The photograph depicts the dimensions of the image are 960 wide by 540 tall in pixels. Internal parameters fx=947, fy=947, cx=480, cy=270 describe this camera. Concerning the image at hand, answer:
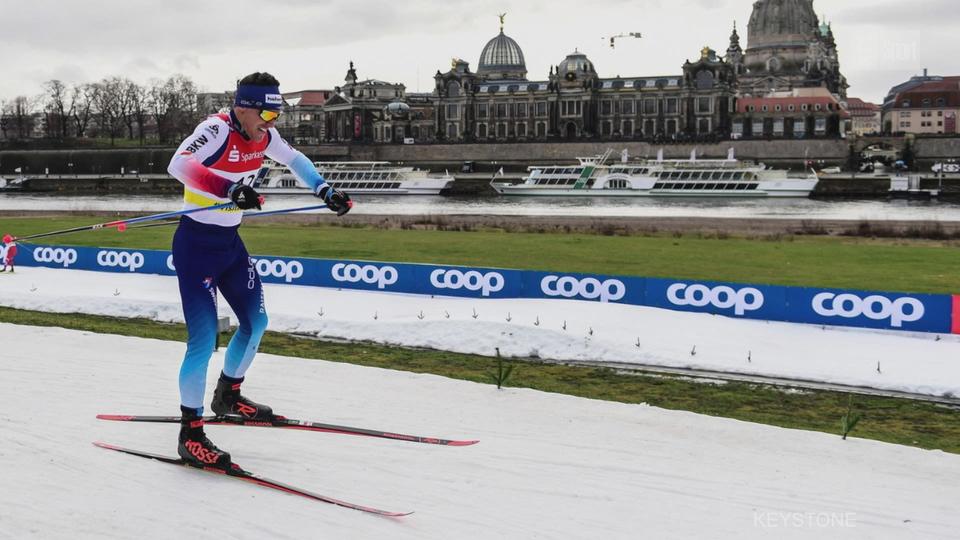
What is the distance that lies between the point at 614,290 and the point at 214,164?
393 inches

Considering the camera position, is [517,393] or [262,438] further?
[517,393]

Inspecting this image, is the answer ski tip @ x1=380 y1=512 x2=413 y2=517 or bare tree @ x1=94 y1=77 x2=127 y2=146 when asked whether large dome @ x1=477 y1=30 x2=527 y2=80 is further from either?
ski tip @ x1=380 y1=512 x2=413 y2=517

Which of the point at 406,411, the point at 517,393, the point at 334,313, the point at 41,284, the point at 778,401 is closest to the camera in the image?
the point at 406,411

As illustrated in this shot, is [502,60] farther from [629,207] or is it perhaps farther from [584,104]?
[629,207]

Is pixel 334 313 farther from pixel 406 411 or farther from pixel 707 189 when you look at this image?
pixel 707 189

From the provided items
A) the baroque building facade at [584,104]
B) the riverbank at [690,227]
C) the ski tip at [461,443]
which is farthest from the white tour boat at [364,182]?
the ski tip at [461,443]

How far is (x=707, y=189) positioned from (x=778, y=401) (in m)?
74.9

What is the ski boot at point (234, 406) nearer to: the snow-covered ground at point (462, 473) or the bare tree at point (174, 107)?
the snow-covered ground at point (462, 473)

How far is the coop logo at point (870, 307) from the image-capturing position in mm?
13949

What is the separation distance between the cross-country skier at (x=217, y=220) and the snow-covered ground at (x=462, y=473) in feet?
2.31

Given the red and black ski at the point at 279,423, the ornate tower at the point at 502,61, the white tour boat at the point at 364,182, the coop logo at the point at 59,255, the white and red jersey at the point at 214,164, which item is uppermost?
the ornate tower at the point at 502,61

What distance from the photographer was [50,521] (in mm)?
5492

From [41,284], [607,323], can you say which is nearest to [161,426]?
[607,323]

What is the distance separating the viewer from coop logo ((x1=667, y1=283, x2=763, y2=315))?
586 inches
